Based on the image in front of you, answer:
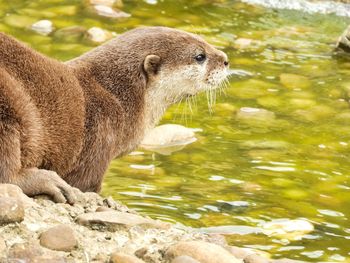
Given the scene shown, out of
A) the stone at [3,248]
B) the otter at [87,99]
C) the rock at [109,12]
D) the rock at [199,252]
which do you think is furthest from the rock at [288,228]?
the rock at [109,12]

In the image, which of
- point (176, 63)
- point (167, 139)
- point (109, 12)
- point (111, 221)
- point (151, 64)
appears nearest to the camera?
point (111, 221)

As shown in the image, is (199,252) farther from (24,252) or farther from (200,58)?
(200,58)

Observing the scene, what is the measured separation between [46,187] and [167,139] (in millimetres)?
2171

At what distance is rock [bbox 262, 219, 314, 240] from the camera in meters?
5.15

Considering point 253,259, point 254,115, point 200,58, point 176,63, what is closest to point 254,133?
point 254,115

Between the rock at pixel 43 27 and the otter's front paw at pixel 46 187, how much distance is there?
3.90 m

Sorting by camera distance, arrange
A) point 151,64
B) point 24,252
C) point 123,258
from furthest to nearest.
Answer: point 151,64, point 123,258, point 24,252

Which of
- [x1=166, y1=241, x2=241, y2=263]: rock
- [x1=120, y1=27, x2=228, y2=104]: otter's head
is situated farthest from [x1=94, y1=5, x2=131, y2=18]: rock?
[x1=166, y1=241, x2=241, y2=263]: rock

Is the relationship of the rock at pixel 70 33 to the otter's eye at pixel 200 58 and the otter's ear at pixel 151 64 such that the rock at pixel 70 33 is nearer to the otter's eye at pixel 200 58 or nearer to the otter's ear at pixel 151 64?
the otter's eye at pixel 200 58

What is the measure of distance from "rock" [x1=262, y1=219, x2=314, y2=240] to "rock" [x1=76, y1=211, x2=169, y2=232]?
45.1 inches

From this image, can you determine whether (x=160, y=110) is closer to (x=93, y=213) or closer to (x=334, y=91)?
(x=93, y=213)

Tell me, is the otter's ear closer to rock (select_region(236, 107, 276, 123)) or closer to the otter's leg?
the otter's leg

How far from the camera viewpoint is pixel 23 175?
4.31 m

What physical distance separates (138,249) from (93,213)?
28 centimetres
